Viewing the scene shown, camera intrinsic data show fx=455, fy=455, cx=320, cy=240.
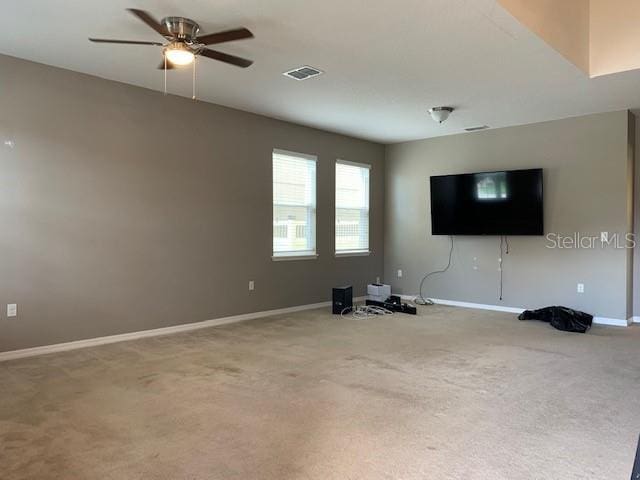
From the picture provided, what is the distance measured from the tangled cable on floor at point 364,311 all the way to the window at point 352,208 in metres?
1.08

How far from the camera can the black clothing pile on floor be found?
17.6 ft

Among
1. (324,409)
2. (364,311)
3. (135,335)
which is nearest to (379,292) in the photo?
(364,311)

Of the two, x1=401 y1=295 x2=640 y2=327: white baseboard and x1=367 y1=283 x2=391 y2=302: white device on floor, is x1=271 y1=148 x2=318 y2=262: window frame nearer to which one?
x1=367 y1=283 x2=391 y2=302: white device on floor

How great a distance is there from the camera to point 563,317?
5570mm

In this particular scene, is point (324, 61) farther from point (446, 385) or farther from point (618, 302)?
point (618, 302)

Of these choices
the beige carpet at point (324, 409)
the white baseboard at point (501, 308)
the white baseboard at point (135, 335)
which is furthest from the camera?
the white baseboard at point (501, 308)

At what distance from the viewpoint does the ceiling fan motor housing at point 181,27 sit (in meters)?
3.27

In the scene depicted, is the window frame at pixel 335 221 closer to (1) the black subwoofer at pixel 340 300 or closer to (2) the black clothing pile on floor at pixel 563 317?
(1) the black subwoofer at pixel 340 300

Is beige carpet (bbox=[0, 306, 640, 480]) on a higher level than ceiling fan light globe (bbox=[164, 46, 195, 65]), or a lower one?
lower

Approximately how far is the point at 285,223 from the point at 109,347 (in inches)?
113

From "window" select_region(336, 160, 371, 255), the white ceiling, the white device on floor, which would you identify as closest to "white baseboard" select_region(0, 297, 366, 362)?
the white device on floor

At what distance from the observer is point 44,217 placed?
426cm

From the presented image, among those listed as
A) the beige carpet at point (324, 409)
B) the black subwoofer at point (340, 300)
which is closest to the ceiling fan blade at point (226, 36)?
the beige carpet at point (324, 409)

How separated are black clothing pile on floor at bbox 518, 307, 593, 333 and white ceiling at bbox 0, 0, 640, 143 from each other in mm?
2541
